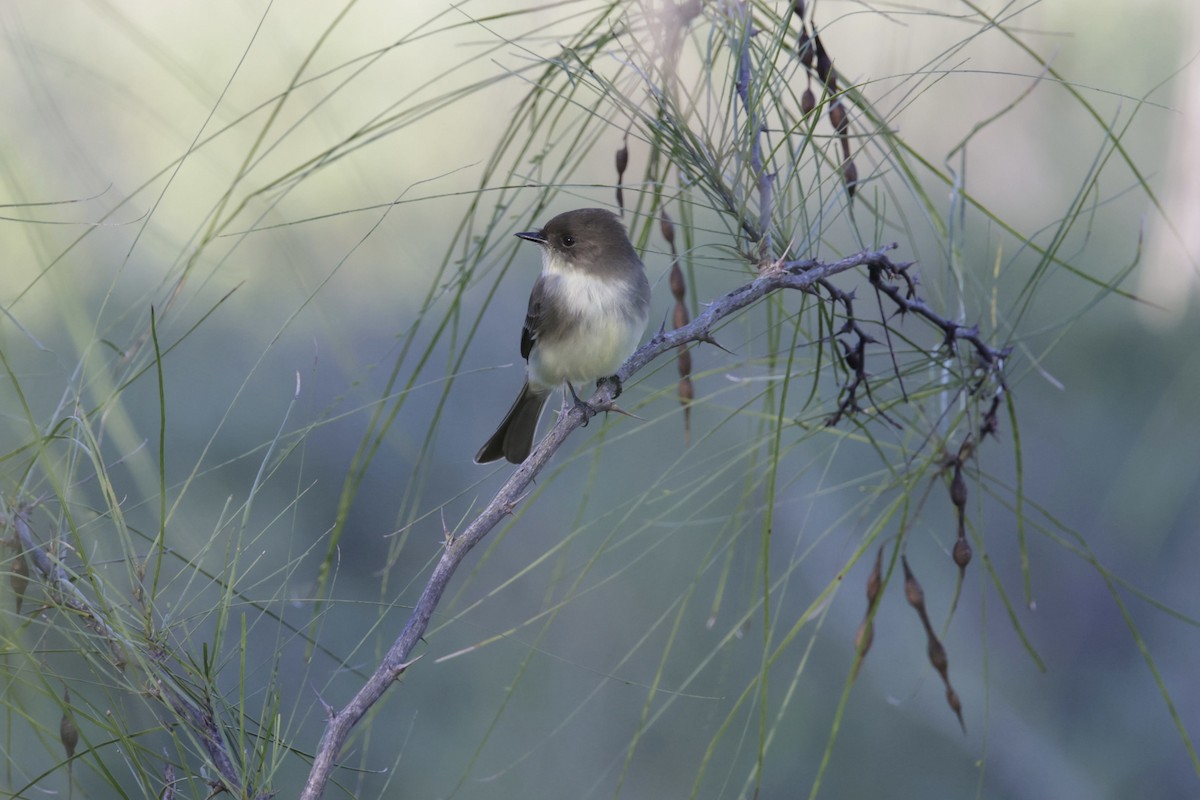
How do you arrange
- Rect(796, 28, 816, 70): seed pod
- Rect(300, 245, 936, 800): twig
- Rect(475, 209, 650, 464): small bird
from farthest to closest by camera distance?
Rect(475, 209, 650, 464): small bird
Rect(796, 28, 816, 70): seed pod
Rect(300, 245, 936, 800): twig

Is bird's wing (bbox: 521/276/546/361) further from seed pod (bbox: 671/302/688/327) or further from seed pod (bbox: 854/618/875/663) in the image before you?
seed pod (bbox: 854/618/875/663)

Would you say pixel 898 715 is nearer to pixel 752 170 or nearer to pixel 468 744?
pixel 468 744

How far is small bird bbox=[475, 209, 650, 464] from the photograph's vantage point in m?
3.09

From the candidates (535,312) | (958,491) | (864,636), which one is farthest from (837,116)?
(535,312)

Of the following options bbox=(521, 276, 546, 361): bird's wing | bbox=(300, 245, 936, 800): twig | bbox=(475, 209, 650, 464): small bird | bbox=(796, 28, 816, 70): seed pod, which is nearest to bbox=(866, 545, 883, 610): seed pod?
bbox=(300, 245, 936, 800): twig

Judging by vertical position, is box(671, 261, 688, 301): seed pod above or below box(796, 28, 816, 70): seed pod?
below

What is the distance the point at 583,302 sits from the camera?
3.13m

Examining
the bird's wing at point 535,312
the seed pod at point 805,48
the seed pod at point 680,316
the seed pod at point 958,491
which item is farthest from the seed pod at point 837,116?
the bird's wing at point 535,312

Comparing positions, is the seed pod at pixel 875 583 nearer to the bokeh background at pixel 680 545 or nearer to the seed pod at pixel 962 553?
the seed pod at pixel 962 553

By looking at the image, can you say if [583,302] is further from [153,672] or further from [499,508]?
[153,672]

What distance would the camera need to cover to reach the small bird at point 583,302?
10.1ft

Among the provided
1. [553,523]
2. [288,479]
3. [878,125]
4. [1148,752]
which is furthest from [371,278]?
[878,125]

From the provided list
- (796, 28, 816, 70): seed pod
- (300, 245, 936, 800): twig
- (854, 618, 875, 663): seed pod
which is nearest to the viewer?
(300, 245, 936, 800): twig

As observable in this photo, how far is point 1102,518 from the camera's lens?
227 inches
